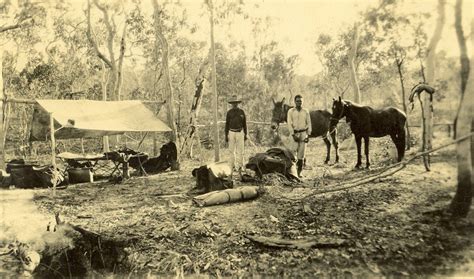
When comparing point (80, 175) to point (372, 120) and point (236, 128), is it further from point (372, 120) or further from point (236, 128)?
point (372, 120)

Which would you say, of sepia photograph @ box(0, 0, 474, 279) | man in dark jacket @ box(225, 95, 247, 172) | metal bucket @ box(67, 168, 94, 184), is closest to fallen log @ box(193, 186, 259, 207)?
sepia photograph @ box(0, 0, 474, 279)

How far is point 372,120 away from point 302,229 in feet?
14.4

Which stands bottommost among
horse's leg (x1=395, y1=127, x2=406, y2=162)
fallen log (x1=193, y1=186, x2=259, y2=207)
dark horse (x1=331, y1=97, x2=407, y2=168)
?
fallen log (x1=193, y1=186, x2=259, y2=207)

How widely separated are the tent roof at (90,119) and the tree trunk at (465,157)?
714 centimetres

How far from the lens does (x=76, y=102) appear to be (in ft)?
30.4

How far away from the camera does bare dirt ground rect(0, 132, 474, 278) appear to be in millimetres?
4188

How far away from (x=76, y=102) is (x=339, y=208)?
6.77 metres

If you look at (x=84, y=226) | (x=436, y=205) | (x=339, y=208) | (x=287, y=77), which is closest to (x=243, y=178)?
(x=339, y=208)

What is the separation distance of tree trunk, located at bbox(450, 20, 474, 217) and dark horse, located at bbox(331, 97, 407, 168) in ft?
13.1

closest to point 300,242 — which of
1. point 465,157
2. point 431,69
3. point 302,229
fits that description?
point 302,229

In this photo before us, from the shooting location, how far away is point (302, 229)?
505cm

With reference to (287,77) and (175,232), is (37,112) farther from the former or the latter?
(287,77)

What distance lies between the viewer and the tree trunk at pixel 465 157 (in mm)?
4207

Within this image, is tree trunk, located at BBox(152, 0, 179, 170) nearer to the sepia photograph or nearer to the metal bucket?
the sepia photograph
